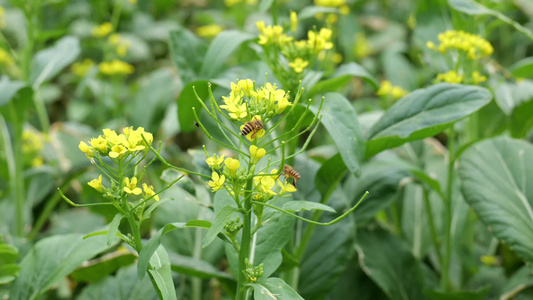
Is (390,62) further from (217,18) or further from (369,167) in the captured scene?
(217,18)

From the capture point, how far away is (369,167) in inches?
75.8

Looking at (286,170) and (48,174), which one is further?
(48,174)

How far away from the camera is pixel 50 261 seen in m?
1.55

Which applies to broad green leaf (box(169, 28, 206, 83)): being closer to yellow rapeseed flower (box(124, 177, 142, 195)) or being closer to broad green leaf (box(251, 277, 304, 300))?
yellow rapeseed flower (box(124, 177, 142, 195))

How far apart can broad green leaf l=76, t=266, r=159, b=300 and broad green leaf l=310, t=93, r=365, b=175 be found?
748 millimetres

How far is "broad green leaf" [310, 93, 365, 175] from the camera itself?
1329mm

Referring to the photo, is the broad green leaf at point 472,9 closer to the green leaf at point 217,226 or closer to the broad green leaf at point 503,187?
the broad green leaf at point 503,187

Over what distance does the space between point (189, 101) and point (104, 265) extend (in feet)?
1.95

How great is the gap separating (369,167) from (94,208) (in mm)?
1047

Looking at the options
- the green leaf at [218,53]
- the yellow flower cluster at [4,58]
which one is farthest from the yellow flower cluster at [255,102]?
the yellow flower cluster at [4,58]

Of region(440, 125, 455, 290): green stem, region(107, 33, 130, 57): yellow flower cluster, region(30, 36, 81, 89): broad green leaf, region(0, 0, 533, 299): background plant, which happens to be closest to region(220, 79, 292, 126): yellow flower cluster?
region(0, 0, 533, 299): background plant

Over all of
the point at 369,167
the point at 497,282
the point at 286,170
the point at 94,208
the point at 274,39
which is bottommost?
the point at 497,282

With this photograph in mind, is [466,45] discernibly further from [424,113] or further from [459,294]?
[459,294]

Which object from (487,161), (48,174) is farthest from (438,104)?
(48,174)
